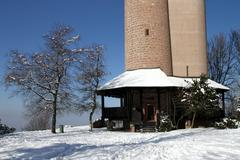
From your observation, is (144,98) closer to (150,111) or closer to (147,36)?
(150,111)

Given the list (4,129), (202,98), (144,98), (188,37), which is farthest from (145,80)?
(4,129)

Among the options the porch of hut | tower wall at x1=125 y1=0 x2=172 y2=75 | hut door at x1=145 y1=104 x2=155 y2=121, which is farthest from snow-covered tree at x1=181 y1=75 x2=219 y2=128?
tower wall at x1=125 y1=0 x2=172 y2=75

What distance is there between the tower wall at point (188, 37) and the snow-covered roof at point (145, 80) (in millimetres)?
2307

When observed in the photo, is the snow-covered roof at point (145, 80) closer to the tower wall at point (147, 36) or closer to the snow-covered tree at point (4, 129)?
the tower wall at point (147, 36)

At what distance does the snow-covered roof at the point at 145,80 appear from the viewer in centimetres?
2948

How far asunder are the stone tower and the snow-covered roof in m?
0.77

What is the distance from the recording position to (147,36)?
106 feet

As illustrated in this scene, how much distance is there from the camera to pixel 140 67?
32.4 metres

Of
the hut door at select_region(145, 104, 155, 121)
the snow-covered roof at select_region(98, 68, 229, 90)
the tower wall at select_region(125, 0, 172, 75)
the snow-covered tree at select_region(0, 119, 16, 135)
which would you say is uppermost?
the tower wall at select_region(125, 0, 172, 75)

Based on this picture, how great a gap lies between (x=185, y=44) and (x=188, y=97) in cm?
850

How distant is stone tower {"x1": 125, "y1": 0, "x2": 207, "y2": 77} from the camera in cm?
3241

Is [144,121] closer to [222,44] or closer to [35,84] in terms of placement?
[35,84]

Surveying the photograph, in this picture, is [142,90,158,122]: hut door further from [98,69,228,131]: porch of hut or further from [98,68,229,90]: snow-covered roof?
[98,68,229,90]: snow-covered roof

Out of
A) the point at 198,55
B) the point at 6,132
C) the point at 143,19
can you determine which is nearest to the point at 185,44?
the point at 198,55
